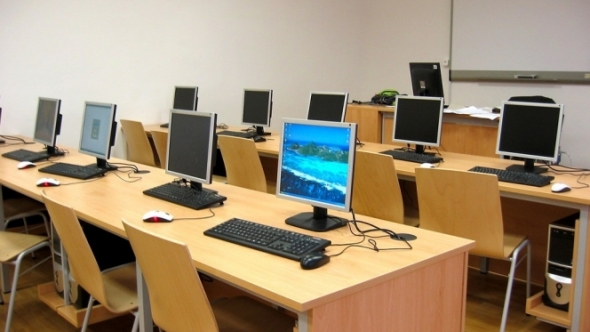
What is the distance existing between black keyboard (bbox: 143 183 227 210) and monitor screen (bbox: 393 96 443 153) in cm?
172

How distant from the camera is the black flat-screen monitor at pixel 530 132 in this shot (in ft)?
10.6

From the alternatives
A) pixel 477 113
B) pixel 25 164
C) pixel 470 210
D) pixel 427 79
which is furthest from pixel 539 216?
pixel 25 164

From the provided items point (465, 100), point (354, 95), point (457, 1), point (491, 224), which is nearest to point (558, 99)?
point (465, 100)

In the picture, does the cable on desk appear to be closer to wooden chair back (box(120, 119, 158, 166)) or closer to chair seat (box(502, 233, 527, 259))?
chair seat (box(502, 233, 527, 259))

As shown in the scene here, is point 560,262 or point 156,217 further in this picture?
point 560,262

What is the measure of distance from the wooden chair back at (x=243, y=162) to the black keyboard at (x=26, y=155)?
47.2 inches

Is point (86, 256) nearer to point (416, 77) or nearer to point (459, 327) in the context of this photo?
point (459, 327)

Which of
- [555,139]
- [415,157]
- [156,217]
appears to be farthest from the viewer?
[415,157]

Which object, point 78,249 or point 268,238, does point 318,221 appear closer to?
point 268,238

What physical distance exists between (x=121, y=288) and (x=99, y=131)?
1.30 m

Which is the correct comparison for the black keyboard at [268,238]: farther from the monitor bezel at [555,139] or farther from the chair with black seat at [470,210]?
the monitor bezel at [555,139]

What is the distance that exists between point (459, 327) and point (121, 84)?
172 inches

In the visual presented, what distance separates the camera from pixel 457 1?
673cm

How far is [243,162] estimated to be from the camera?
3.98m
